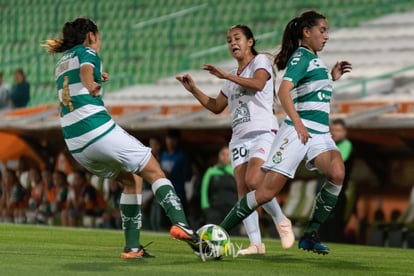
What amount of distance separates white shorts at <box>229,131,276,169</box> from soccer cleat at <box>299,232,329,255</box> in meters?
1.04

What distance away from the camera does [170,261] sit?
10414 millimetres

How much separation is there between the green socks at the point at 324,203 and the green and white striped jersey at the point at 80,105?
1.99 meters

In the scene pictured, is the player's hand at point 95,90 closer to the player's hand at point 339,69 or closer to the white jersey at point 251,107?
the white jersey at point 251,107

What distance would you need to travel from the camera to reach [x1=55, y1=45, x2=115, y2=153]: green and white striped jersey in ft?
32.7

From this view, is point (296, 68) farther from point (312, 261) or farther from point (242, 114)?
point (312, 261)

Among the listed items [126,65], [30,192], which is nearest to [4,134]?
[30,192]

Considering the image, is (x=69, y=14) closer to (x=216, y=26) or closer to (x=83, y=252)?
(x=216, y=26)

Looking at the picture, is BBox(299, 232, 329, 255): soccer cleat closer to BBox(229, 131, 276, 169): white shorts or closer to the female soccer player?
the female soccer player

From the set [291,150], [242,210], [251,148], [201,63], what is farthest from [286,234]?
[201,63]

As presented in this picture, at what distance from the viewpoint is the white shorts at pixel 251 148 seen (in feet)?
37.8

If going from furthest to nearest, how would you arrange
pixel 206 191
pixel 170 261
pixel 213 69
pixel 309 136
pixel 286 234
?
pixel 206 191, pixel 286 234, pixel 170 261, pixel 309 136, pixel 213 69

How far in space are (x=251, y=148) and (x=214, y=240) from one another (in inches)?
70.9

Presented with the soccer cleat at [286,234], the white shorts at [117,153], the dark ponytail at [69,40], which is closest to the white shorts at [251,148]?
the soccer cleat at [286,234]

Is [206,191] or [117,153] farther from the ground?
[117,153]
